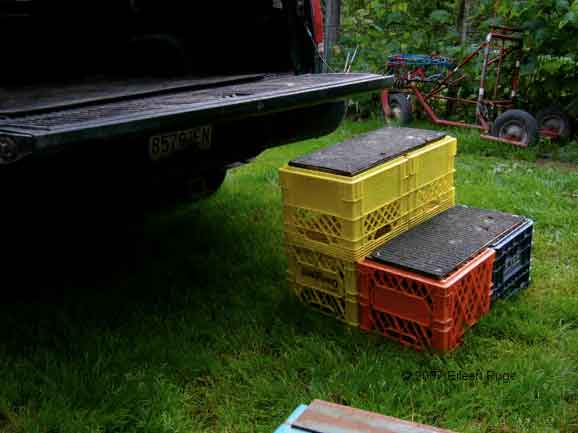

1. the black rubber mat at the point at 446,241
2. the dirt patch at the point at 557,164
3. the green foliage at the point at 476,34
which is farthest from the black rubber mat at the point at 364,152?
the green foliage at the point at 476,34

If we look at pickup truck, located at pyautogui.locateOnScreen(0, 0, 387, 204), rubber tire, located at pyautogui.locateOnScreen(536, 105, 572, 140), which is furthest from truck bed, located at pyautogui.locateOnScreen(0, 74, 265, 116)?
rubber tire, located at pyautogui.locateOnScreen(536, 105, 572, 140)

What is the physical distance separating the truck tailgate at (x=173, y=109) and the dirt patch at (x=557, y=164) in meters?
2.74

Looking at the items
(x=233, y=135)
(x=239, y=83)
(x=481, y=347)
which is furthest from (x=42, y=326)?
(x=481, y=347)

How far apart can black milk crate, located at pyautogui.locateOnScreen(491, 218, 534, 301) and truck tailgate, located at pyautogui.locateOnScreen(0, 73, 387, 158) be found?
0.91m

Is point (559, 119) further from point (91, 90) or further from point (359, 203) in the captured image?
point (91, 90)

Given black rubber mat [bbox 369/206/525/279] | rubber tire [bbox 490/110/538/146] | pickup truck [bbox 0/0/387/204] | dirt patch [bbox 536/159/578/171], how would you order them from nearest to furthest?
pickup truck [bbox 0/0/387/204]
black rubber mat [bbox 369/206/525/279]
dirt patch [bbox 536/159/578/171]
rubber tire [bbox 490/110/538/146]

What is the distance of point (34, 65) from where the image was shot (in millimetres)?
4340

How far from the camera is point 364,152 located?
2.99 m

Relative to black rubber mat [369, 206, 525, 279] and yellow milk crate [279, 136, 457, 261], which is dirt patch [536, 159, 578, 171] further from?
yellow milk crate [279, 136, 457, 261]

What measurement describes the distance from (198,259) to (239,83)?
93 cm

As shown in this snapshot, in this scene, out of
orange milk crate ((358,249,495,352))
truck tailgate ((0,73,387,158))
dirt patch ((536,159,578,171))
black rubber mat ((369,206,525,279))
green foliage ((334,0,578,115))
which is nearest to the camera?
truck tailgate ((0,73,387,158))

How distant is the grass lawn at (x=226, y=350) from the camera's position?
7.48 ft

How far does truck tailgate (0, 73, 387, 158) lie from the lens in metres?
1.93

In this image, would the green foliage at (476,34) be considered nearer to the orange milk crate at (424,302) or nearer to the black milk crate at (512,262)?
the black milk crate at (512,262)
